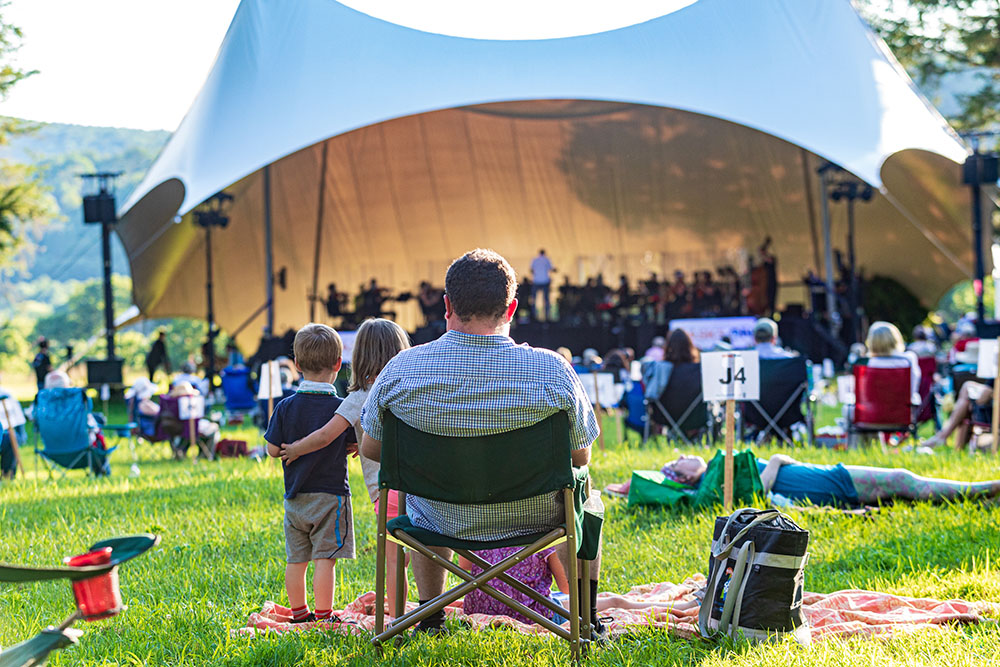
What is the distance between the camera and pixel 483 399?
2.39 m

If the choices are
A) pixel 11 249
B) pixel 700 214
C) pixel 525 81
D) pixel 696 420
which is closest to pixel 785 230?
pixel 700 214

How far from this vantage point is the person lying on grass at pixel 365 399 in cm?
287

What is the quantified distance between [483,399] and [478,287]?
11.3 inches

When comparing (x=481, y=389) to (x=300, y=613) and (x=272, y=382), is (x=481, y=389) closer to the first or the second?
(x=300, y=613)

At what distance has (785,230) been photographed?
747 inches

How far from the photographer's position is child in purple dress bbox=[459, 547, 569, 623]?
9.25 feet

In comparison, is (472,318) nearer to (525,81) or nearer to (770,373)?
(770,373)

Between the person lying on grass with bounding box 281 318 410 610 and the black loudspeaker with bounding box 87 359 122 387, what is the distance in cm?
927

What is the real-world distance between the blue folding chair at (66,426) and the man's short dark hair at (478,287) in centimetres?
552

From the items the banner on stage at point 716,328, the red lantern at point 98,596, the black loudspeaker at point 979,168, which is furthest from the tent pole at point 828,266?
the red lantern at point 98,596

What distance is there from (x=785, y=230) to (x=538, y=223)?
16.0 feet

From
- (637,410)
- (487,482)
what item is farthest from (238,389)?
(487,482)

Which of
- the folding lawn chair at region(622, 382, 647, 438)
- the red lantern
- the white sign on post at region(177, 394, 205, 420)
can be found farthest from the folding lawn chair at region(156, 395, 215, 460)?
the red lantern

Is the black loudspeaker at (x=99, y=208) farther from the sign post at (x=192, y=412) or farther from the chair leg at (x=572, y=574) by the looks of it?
the chair leg at (x=572, y=574)
